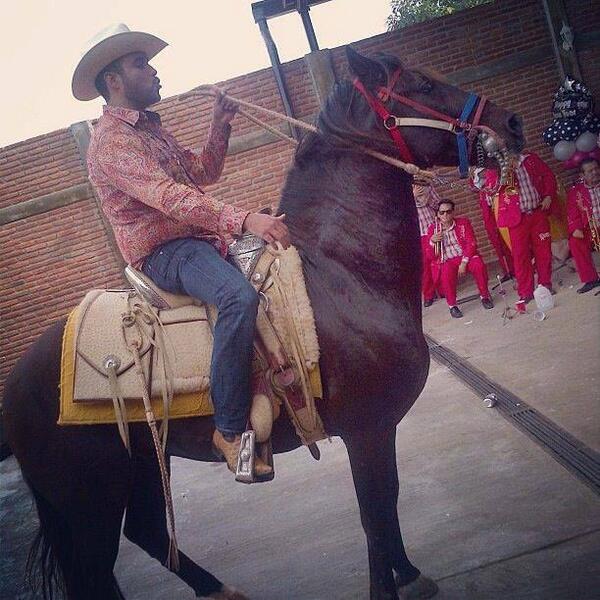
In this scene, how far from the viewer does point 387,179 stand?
2676 mm

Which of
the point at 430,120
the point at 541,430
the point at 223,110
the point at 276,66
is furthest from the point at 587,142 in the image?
the point at 223,110

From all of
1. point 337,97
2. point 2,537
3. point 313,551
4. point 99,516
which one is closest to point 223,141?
point 337,97

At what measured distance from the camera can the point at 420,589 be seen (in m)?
2.84

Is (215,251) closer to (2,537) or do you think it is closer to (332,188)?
(332,188)

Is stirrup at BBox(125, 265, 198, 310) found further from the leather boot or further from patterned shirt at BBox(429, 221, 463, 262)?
patterned shirt at BBox(429, 221, 463, 262)

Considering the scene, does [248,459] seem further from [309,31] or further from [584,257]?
[309,31]

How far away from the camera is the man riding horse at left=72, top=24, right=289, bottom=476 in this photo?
2.42m

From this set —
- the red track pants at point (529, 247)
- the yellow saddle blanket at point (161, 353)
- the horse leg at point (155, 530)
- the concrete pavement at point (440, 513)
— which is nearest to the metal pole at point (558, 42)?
the red track pants at point (529, 247)

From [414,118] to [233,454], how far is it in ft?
5.41

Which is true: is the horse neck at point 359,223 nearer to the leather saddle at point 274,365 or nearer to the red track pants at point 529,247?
the leather saddle at point 274,365

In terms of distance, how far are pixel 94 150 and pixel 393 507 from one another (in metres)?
2.09

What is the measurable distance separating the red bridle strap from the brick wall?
24.9 ft

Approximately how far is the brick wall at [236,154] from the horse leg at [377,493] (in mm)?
7854

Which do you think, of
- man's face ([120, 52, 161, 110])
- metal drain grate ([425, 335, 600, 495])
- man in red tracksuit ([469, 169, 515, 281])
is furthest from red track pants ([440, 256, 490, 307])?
man's face ([120, 52, 161, 110])
